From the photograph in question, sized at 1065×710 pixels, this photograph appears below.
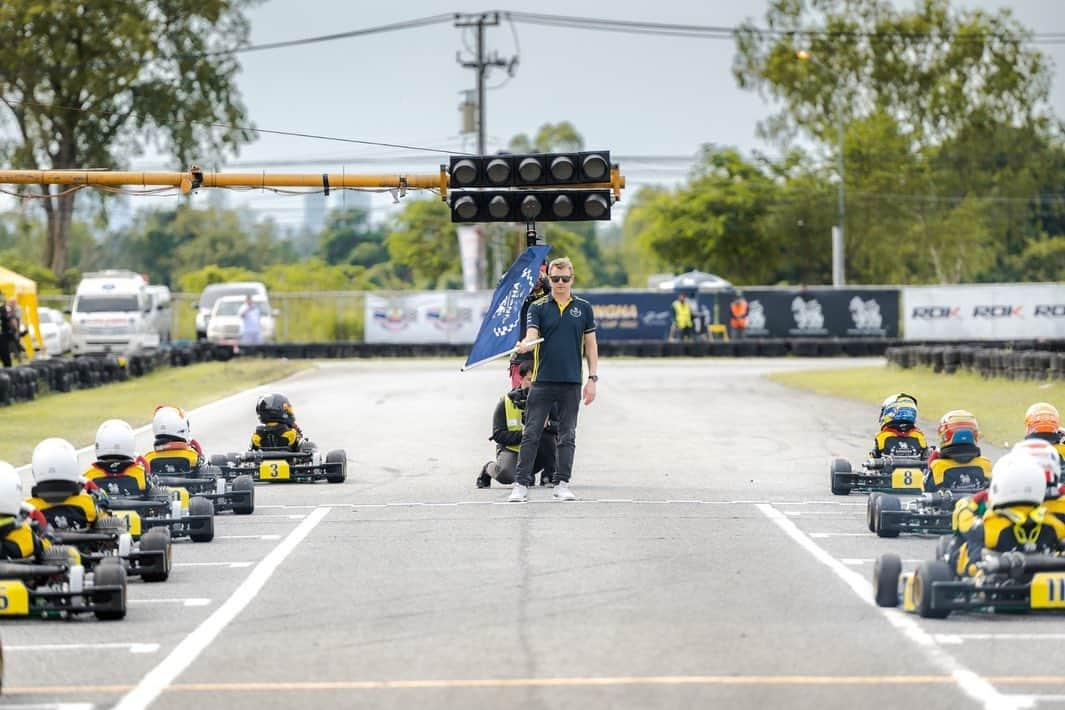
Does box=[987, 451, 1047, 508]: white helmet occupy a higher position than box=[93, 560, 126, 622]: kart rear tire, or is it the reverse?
box=[987, 451, 1047, 508]: white helmet

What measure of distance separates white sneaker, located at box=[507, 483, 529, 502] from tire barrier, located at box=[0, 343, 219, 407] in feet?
51.0

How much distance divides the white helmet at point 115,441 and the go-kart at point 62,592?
2.62m

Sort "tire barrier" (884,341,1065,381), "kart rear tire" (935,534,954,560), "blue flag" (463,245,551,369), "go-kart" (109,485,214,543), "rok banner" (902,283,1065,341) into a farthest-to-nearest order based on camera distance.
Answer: "rok banner" (902,283,1065,341) → "tire barrier" (884,341,1065,381) → "blue flag" (463,245,551,369) → "go-kart" (109,485,214,543) → "kart rear tire" (935,534,954,560)

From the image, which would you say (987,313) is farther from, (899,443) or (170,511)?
(170,511)

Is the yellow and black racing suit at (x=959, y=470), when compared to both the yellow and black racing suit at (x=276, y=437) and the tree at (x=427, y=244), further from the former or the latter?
the tree at (x=427, y=244)

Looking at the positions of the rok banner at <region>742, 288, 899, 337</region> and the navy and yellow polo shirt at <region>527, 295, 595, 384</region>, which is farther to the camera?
the rok banner at <region>742, 288, 899, 337</region>

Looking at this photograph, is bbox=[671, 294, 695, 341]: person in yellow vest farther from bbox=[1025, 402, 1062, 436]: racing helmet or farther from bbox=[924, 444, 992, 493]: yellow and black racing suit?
bbox=[924, 444, 992, 493]: yellow and black racing suit

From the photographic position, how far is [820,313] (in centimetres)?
5209

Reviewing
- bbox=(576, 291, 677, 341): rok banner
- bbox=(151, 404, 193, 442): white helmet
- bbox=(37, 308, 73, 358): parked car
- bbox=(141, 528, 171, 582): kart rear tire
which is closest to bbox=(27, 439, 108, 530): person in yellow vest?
bbox=(141, 528, 171, 582): kart rear tire

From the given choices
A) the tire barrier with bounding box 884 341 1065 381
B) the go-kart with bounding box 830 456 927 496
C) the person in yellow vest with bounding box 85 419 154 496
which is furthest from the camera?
the tire barrier with bounding box 884 341 1065 381

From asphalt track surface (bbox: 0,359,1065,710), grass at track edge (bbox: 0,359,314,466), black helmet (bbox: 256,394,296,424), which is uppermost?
black helmet (bbox: 256,394,296,424)

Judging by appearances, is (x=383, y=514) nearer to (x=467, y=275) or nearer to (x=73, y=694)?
(x=73, y=694)

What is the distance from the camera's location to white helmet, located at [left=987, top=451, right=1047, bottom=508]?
28.2 feet

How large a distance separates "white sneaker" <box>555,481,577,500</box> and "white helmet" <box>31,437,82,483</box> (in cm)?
497
